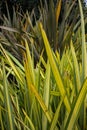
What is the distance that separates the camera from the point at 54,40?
2727 mm

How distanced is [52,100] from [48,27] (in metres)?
1.58

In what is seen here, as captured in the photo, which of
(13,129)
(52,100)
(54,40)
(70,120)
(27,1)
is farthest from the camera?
(27,1)

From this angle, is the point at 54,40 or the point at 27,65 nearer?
the point at 27,65

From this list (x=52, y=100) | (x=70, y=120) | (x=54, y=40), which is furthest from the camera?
(x=54, y=40)

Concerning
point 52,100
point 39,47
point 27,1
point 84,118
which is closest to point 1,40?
point 39,47

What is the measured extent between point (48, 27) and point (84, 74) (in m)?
1.66

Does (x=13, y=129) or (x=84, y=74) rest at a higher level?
(x=84, y=74)

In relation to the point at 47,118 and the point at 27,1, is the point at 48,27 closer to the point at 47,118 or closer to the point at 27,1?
the point at 47,118

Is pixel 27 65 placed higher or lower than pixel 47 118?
higher

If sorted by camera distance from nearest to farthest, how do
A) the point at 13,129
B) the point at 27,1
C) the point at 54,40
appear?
the point at 13,129, the point at 54,40, the point at 27,1

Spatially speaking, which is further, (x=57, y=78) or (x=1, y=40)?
(x=1, y=40)

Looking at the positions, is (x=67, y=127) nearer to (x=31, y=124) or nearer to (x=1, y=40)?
(x=31, y=124)

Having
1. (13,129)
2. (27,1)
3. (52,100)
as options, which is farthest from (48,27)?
(27,1)

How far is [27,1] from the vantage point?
7414 millimetres
